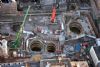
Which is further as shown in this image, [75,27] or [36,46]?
[75,27]

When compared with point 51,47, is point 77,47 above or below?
above

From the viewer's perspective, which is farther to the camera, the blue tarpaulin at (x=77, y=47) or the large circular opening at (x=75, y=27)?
the large circular opening at (x=75, y=27)

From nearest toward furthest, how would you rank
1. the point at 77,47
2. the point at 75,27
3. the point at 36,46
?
the point at 77,47 < the point at 36,46 < the point at 75,27

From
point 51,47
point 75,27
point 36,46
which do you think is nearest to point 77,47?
point 51,47

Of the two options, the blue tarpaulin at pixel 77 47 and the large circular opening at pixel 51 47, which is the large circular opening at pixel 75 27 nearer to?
the blue tarpaulin at pixel 77 47

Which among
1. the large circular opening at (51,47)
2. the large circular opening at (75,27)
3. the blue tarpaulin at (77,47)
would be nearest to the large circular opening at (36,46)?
the large circular opening at (51,47)

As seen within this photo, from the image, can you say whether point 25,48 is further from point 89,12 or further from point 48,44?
point 89,12

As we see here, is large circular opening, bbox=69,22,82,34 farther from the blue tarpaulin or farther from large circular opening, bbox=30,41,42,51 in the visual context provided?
large circular opening, bbox=30,41,42,51

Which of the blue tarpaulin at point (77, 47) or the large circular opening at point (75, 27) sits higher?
the large circular opening at point (75, 27)

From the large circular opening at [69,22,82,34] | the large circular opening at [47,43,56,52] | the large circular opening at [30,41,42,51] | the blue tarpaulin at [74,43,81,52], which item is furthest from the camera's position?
the large circular opening at [69,22,82,34]

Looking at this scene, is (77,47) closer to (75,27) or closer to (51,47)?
(51,47)

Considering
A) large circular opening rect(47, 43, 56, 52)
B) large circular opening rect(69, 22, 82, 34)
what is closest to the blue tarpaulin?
large circular opening rect(47, 43, 56, 52)

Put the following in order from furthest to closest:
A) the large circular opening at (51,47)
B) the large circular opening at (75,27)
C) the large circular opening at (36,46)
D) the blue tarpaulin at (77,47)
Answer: the large circular opening at (75,27) → the large circular opening at (51,47) → the large circular opening at (36,46) → the blue tarpaulin at (77,47)

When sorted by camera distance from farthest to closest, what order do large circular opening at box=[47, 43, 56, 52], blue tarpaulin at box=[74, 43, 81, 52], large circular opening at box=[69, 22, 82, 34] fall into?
large circular opening at box=[69, 22, 82, 34], large circular opening at box=[47, 43, 56, 52], blue tarpaulin at box=[74, 43, 81, 52]
